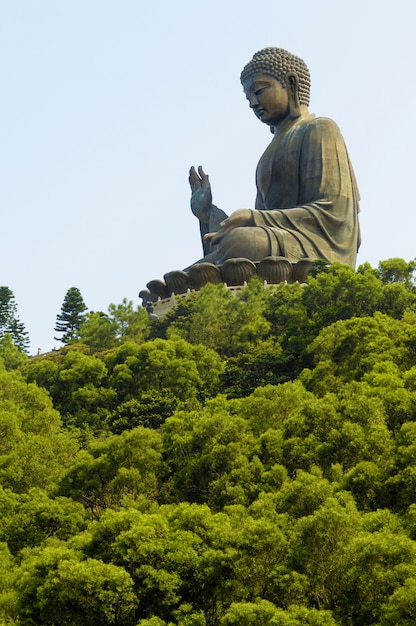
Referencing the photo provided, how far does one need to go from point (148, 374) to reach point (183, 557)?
9.98 metres

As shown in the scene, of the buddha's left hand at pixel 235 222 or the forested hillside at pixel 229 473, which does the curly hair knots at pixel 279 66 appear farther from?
the forested hillside at pixel 229 473

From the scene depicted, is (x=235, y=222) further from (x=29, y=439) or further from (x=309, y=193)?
(x=29, y=439)

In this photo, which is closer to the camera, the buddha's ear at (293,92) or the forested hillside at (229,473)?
the forested hillside at (229,473)

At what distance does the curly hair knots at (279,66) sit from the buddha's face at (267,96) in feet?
0.44

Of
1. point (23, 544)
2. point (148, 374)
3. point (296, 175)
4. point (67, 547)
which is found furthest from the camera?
point (296, 175)

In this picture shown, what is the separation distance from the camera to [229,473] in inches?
659

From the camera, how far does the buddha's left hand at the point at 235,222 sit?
31.9m

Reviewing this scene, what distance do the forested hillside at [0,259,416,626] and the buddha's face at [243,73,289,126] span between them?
27.3 ft

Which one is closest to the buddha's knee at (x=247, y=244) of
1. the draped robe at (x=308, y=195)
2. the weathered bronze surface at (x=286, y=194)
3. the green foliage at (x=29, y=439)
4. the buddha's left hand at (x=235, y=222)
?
the weathered bronze surface at (x=286, y=194)

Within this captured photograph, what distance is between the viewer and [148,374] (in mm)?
23516

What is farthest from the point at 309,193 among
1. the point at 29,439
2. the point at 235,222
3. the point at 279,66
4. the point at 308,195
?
the point at 29,439

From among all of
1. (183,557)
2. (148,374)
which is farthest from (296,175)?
(183,557)

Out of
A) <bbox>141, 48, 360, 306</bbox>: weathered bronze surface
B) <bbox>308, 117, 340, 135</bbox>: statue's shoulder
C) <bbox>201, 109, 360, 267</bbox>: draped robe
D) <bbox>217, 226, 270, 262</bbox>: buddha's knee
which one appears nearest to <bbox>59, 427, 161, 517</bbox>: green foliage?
<bbox>141, 48, 360, 306</bbox>: weathered bronze surface

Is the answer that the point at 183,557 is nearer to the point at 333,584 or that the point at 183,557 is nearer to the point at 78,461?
the point at 333,584
